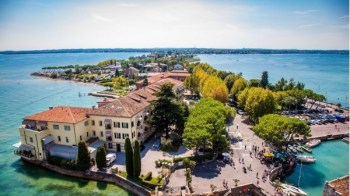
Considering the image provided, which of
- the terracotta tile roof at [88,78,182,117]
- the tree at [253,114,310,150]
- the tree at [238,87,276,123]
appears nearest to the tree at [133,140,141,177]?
the terracotta tile roof at [88,78,182,117]

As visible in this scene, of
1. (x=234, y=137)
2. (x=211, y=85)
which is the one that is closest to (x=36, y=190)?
(x=234, y=137)

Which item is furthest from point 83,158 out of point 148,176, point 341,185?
point 341,185

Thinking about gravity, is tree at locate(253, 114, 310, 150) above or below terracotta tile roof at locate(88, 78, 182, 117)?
below

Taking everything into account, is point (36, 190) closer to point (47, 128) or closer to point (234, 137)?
point (47, 128)

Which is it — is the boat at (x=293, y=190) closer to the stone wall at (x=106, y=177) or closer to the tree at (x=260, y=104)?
the stone wall at (x=106, y=177)

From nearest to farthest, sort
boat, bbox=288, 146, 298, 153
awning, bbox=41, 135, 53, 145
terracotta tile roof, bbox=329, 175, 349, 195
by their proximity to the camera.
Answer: terracotta tile roof, bbox=329, 175, 349, 195, awning, bbox=41, 135, 53, 145, boat, bbox=288, 146, 298, 153

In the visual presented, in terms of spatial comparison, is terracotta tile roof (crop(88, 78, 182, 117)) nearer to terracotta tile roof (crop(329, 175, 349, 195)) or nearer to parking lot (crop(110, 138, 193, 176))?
parking lot (crop(110, 138, 193, 176))
